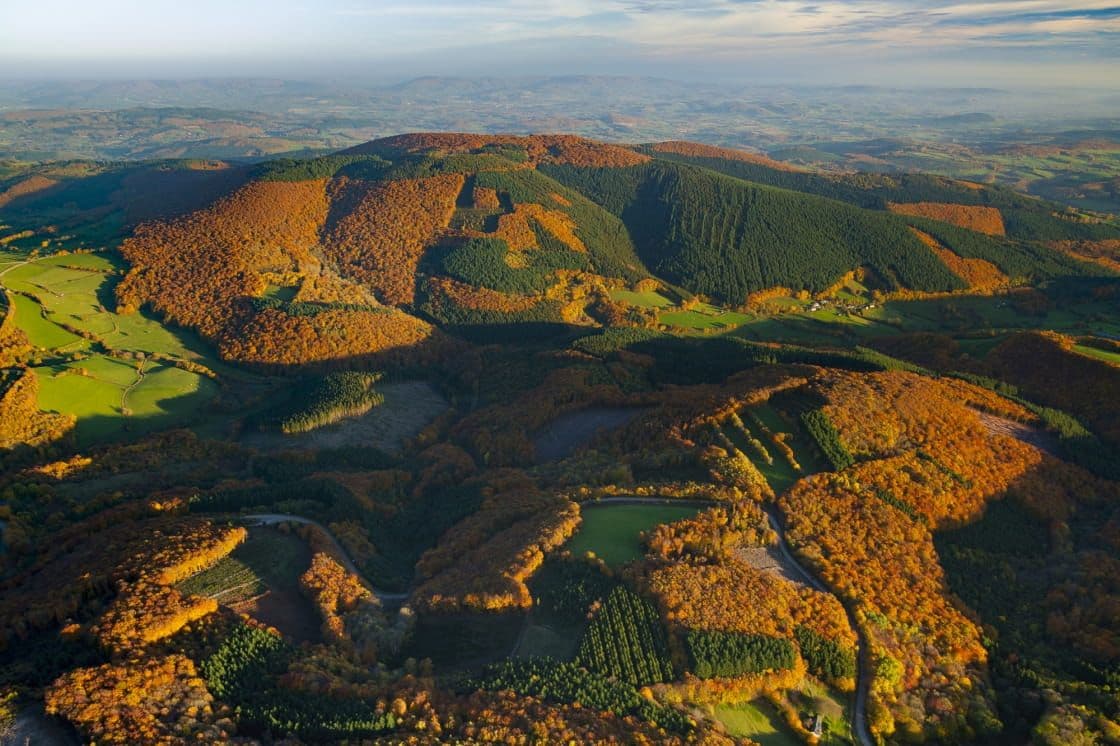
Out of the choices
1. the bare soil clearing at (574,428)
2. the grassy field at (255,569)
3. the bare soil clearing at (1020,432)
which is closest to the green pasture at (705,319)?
the bare soil clearing at (574,428)

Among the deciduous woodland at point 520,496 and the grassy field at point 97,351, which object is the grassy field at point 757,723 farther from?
the grassy field at point 97,351

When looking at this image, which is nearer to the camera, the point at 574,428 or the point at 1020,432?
the point at 1020,432

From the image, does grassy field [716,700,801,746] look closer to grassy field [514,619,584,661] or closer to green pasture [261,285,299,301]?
grassy field [514,619,584,661]

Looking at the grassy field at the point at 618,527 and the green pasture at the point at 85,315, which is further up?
the green pasture at the point at 85,315

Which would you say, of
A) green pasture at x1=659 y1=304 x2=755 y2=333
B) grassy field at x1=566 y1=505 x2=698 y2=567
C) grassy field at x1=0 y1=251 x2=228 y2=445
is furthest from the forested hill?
grassy field at x1=566 y1=505 x2=698 y2=567

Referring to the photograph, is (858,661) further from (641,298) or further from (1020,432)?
(641,298)

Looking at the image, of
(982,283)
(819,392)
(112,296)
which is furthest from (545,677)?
(982,283)

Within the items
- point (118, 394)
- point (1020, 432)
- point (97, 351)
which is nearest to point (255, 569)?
point (118, 394)

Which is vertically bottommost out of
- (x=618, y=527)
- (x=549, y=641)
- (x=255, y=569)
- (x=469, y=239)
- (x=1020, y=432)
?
(x=255, y=569)
